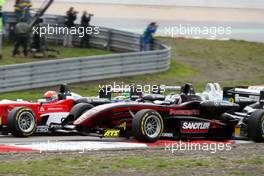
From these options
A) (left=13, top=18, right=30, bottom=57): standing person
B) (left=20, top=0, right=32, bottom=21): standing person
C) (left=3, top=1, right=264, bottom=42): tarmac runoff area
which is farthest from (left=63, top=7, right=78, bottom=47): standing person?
(left=3, top=1, right=264, bottom=42): tarmac runoff area

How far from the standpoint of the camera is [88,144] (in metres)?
12.3

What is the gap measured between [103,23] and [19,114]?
22.4m

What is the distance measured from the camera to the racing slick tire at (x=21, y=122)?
525 inches

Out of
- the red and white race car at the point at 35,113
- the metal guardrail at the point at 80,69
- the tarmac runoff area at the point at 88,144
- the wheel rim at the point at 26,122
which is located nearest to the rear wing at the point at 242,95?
the tarmac runoff area at the point at 88,144

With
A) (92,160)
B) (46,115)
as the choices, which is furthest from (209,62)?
(92,160)

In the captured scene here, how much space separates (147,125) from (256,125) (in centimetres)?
202

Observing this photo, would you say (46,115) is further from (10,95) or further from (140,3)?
(140,3)

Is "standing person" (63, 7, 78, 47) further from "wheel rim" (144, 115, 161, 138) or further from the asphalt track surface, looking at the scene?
"wheel rim" (144, 115, 161, 138)

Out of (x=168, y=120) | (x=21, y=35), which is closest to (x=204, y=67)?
(x=21, y=35)

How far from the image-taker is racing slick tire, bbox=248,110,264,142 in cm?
1332

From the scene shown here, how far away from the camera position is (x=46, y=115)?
1422 centimetres

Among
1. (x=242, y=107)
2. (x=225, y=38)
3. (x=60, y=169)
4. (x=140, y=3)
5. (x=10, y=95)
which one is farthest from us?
(x=140, y=3)

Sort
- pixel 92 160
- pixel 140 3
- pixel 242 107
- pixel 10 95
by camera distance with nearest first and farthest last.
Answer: pixel 92 160, pixel 242 107, pixel 10 95, pixel 140 3

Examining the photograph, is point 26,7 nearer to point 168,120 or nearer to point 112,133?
point 168,120
